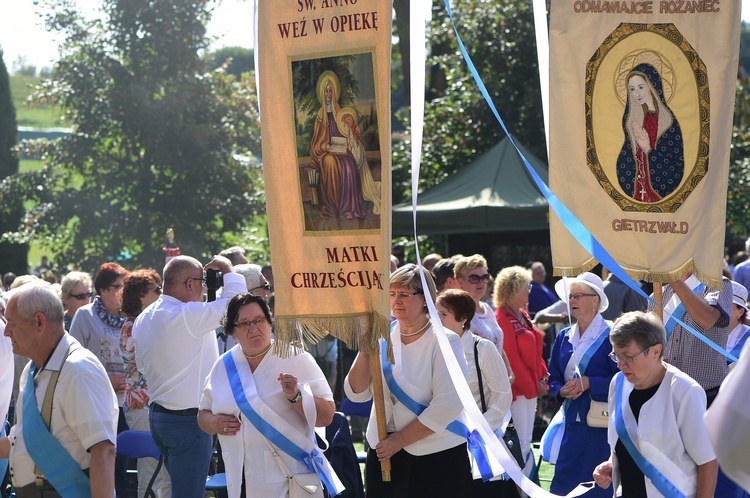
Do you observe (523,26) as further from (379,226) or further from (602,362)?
(379,226)

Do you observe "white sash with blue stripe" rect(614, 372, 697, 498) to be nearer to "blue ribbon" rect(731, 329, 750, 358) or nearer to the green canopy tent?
"blue ribbon" rect(731, 329, 750, 358)

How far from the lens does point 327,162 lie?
16.3 feet

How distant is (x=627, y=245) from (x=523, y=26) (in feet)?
49.1

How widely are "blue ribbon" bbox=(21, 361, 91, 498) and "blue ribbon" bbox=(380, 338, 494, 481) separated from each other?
4.79 feet

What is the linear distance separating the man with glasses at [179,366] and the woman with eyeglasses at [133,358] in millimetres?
1083

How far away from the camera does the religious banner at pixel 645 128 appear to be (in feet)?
18.3

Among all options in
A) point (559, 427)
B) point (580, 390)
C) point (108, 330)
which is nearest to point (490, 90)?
point (108, 330)

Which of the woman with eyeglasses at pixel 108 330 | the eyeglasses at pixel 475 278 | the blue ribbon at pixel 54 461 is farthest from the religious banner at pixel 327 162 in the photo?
the woman with eyeglasses at pixel 108 330

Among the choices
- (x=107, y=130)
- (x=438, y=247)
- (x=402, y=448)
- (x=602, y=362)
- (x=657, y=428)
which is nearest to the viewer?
(x=657, y=428)

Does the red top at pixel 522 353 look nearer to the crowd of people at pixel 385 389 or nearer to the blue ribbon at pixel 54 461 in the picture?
the crowd of people at pixel 385 389

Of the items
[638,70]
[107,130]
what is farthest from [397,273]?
[107,130]

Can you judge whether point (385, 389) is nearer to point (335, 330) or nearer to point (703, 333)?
point (335, 330)

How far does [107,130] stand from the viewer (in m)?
23.5

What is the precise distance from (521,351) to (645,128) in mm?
2687
